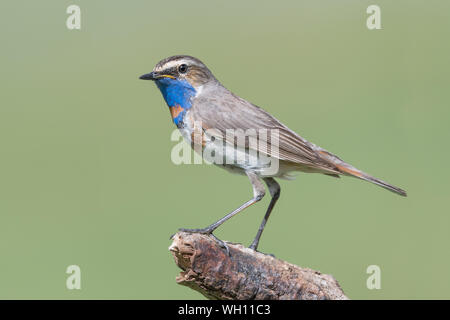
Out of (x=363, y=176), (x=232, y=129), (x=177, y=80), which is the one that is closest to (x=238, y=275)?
(x=232, y=129)

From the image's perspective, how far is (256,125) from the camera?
254 inches

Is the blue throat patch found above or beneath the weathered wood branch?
above

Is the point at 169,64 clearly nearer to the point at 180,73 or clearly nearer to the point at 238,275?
the point at 180,73

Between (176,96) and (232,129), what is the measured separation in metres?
0.70

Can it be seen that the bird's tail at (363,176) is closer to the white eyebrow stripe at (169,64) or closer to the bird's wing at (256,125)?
the bird's wing at (256,125)

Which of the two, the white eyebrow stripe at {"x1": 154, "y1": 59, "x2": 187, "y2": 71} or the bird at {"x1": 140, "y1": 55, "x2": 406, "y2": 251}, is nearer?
the bird at {"x1": 140, "y1": 55, "x2": 406, "y2": 251}

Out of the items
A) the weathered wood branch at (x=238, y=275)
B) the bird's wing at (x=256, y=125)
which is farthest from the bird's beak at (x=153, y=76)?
the weathered wood branch at (x=238, y=275)

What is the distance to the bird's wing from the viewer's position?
6277 millimetres

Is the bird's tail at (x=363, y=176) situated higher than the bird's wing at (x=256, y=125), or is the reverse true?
the bird's wing at (x=256, y=125)

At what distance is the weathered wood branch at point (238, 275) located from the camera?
202 inches

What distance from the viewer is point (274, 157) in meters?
6.29

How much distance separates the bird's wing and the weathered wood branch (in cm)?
114

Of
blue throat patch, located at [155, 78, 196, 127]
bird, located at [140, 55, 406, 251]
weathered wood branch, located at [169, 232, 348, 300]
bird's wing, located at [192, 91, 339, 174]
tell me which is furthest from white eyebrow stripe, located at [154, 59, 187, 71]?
weathered wood branch, located at [169, 232, 348, 300]

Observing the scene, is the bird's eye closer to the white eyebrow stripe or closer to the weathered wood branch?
the white eyebrow stripe
